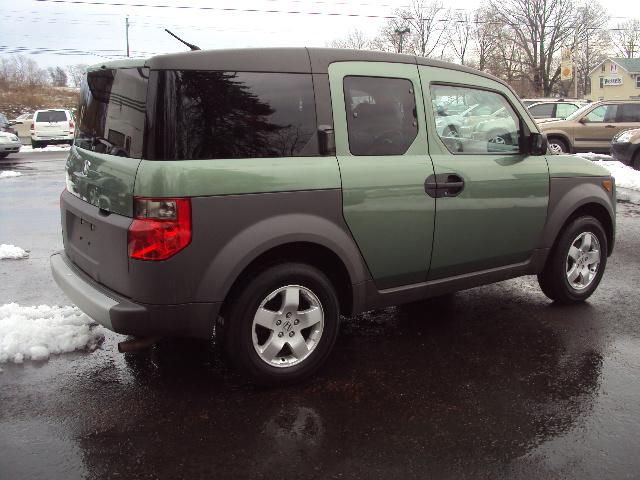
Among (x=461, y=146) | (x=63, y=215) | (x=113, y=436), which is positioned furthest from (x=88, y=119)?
(x=461, y=146)

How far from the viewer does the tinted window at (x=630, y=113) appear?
16531 mm

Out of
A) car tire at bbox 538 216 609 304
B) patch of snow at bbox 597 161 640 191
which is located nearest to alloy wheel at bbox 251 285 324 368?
car tire at bbox 538 216 609 304

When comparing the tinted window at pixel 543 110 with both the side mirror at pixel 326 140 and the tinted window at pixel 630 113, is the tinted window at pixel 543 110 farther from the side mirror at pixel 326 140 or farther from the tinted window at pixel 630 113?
the side mirror at pixel 326 140

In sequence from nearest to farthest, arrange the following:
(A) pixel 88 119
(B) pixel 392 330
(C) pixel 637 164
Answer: (A) pixel 88 119 → (B) pixel 392 330 → (C) pixel 637 164

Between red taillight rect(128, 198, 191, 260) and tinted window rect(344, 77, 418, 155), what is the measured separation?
3.70 ft

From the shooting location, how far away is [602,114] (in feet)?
54.1

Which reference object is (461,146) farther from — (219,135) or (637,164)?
(637,164)

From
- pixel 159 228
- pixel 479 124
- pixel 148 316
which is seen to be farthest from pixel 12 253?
pixel 479 124

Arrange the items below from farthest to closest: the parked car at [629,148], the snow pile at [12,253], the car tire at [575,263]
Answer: the parked car at [629,148] < the snow pile at [12,253] < the car tire at [575,263]

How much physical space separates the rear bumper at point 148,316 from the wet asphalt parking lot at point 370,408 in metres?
0.44

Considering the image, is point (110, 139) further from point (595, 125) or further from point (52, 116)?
point (52, 116)

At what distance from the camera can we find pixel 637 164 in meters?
13.4

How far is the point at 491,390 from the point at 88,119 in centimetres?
293

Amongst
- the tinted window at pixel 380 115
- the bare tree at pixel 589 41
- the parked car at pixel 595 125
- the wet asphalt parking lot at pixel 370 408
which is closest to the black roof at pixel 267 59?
the tinted window at pixel 380 115
